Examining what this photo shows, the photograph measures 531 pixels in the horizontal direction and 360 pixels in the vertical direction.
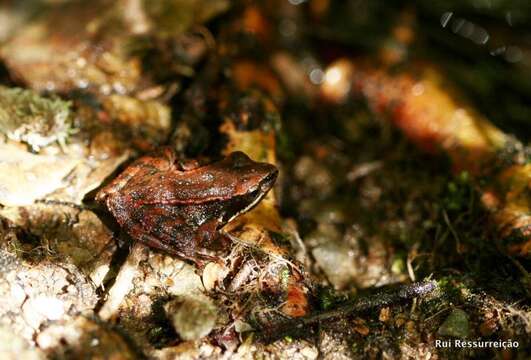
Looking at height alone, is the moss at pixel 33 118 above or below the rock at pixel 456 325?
below

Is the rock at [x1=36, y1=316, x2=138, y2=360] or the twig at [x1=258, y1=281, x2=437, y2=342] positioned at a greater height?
the twig at [x1=258, y1=281, x2=437, y2=342]

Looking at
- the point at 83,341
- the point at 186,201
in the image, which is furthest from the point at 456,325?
Answer: the point at 83,341

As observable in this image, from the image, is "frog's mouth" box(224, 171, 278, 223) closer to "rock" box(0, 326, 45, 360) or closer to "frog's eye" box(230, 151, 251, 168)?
"frog's eye" box(230, 151, 251, 168)

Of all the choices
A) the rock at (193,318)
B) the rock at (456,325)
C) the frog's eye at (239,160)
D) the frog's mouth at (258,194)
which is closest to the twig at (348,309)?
the rock at (456,325)

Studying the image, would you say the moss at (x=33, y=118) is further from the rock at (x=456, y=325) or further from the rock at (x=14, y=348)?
the rock at (x=456, y=325)

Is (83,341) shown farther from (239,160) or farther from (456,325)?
(456,325)

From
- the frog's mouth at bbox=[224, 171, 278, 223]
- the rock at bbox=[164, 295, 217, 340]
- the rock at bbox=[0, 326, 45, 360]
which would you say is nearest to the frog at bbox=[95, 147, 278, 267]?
the frog's mouth at bbox=[224, 171, 278, 223]

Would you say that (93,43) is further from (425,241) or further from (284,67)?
(425,241)

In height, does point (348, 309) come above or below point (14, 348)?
above
